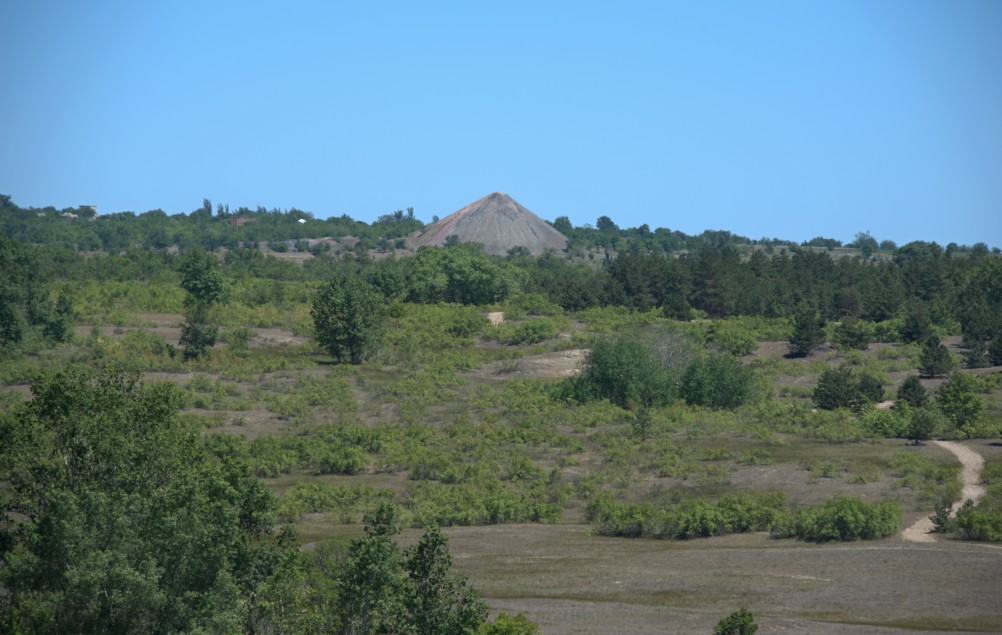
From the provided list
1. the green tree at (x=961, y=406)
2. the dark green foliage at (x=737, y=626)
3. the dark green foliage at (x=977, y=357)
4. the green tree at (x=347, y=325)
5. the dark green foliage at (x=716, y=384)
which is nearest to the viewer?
the dark green foliage at (x=737, y=626)

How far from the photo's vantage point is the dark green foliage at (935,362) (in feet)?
277

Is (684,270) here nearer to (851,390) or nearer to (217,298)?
(217,298)

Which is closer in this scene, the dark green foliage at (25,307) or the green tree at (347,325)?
the dark green foliage at (25,307)

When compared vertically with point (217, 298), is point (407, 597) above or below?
below

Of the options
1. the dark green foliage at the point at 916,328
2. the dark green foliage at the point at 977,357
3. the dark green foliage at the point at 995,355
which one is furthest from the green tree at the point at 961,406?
the dark green foliage at the point at 916,328

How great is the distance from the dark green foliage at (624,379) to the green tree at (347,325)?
Result: 14039 mm

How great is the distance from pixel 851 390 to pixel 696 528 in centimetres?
2812

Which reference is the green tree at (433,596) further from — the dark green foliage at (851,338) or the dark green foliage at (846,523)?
the dark green foliage at (851,338)

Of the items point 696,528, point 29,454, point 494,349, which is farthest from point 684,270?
point 29,454

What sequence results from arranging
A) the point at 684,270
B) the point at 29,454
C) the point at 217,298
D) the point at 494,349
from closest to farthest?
the point at 29,454 < the point at 494,349 < the point at 217,298 < the point at 684,270

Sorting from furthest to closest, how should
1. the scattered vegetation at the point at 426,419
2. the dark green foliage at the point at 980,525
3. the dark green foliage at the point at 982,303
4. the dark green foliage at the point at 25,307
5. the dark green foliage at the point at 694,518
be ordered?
the dark green foliage at the point at 982,303 → the dark green foliage at the point at 25,307 → the dark green foliage at the point at 694,518 → the dark green foliage at the point at 980,525 → the scattered vegetation at the point at 426,419

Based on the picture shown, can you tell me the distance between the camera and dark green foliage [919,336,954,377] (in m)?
84.3

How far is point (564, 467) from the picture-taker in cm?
6153

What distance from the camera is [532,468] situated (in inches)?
2365
